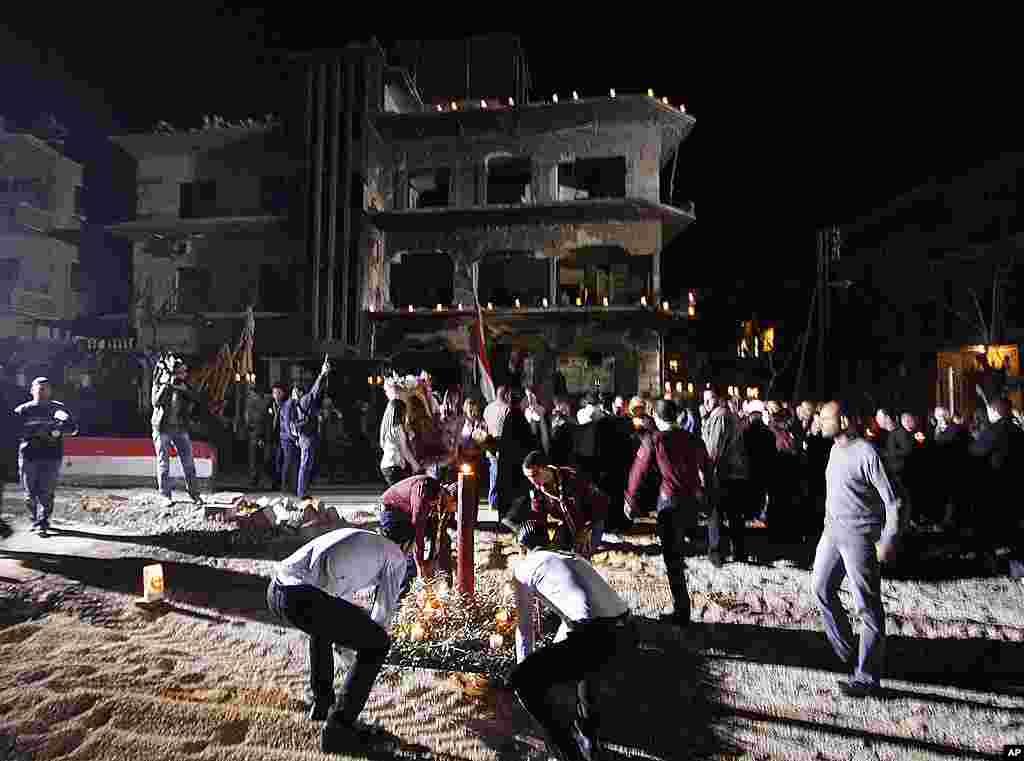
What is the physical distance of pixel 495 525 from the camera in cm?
930

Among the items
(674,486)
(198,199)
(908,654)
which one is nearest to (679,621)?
(674,486)

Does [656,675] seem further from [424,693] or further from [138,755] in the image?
[138,755]

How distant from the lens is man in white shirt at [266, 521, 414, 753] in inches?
136

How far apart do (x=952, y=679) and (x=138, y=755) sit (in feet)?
19.7

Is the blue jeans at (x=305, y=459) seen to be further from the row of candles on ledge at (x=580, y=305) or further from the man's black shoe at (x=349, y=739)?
the row of candles on ledge at (x=580, y=305)

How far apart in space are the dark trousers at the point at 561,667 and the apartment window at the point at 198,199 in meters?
23.8

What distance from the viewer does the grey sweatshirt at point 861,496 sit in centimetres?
427

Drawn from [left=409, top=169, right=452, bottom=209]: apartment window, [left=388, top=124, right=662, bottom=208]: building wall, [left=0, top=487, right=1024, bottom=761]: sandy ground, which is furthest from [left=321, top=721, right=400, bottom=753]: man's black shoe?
[left=409, top=169, right=452, bottom=209]: apartment window

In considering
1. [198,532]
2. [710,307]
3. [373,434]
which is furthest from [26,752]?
[710,307]

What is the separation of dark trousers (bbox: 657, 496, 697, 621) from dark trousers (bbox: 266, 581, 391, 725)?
3.12m

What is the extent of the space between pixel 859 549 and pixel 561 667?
2606 mm

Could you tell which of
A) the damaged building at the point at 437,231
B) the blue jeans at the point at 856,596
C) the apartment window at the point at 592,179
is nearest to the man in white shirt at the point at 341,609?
the blue jeans at the point at 856,596

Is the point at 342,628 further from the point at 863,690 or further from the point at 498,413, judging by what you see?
the point at 498,413

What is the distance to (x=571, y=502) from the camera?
462 centimetres
